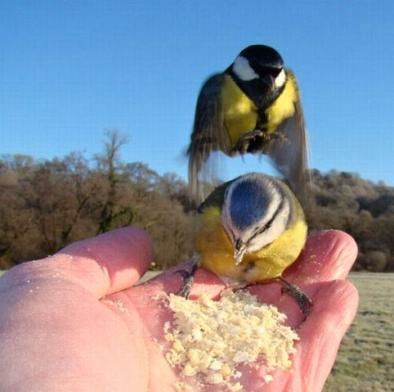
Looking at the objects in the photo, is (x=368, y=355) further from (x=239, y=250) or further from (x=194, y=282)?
(x=239, y=250)

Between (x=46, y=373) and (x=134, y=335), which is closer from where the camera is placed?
(x=46, y=373)

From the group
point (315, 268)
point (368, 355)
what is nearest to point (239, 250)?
point (315, 268)

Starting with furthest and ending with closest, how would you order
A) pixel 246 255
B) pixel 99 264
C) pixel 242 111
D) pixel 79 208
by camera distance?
pixel 79 208
pixel 242 111
pixel 246 255
pixel 99 264

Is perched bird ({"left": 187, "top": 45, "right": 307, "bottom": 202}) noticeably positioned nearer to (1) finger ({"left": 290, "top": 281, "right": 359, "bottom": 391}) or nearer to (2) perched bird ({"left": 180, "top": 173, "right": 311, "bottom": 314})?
(2) perched bird ({"left": 180, "top": 173, "right": 311, "bottom": 314})

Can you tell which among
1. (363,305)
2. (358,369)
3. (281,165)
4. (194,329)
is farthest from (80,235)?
(194,329)

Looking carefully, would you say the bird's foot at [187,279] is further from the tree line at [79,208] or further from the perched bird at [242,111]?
the tree line at [79,208]

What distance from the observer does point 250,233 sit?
9.57 feet

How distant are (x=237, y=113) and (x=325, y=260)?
1.26 meters

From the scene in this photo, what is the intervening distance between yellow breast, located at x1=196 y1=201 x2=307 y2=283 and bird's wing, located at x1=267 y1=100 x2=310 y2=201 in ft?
3.47

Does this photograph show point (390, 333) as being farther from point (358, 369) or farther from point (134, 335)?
point (134, 335)

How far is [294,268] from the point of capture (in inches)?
136

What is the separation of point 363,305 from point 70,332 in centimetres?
1467

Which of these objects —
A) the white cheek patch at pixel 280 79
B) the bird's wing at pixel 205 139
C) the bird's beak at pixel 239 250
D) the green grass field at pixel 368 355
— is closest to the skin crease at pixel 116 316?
the bird's beak at pixel 239 250

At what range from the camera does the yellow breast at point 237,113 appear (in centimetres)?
412
